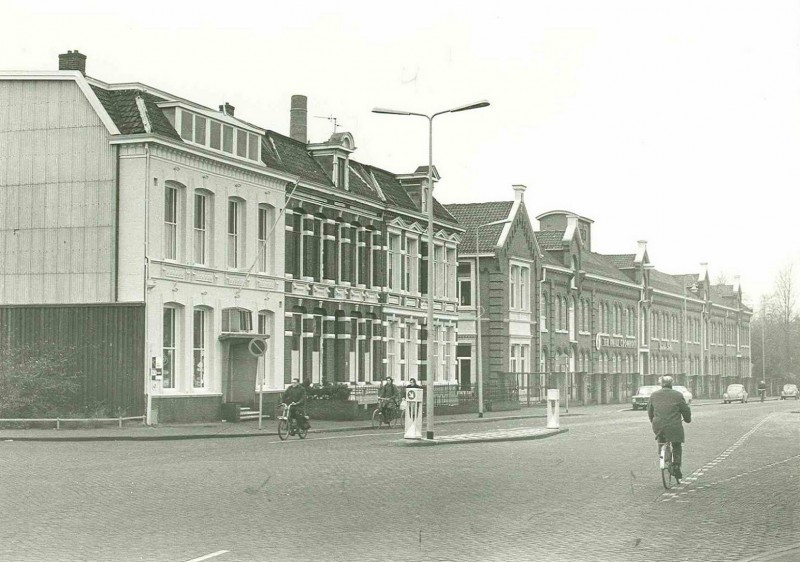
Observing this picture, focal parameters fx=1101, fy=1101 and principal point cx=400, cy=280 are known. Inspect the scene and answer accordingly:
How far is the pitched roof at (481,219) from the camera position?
62.0 m

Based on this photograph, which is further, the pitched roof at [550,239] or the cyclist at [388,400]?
the pitched roof at [550,239]

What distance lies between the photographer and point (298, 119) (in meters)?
50.1

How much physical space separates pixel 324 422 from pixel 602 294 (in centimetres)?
4194

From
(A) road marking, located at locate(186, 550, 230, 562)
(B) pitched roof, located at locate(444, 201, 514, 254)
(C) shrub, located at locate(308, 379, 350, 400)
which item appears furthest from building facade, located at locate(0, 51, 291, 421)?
(B) pitched roof, located at locate(444, 201, 514, 254)

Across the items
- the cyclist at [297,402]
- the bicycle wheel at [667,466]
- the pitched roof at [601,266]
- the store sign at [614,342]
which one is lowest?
the bicycle wheel at [667,466]

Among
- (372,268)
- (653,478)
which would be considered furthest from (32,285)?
(653,478)

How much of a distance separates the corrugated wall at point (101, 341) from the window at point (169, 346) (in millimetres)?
1339

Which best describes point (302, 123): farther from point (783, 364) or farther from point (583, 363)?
point (783, 364)

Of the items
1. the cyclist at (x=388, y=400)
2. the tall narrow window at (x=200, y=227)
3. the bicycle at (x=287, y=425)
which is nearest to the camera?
the bicycle at (x=287, y=425)

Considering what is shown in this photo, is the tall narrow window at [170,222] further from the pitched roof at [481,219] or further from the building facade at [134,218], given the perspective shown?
the pitched roof at [481,219]

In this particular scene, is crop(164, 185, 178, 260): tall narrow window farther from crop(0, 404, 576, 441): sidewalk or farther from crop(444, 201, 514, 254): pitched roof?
crop(444, 201, 514, 254): pitched roof

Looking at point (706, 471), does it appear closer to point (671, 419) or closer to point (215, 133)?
point (671, 419)

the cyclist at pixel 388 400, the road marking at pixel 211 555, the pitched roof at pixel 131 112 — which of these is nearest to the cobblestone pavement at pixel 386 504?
the road marking at pixel 211 555

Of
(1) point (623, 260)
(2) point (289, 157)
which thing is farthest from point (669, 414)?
(1) point (623, 260)
